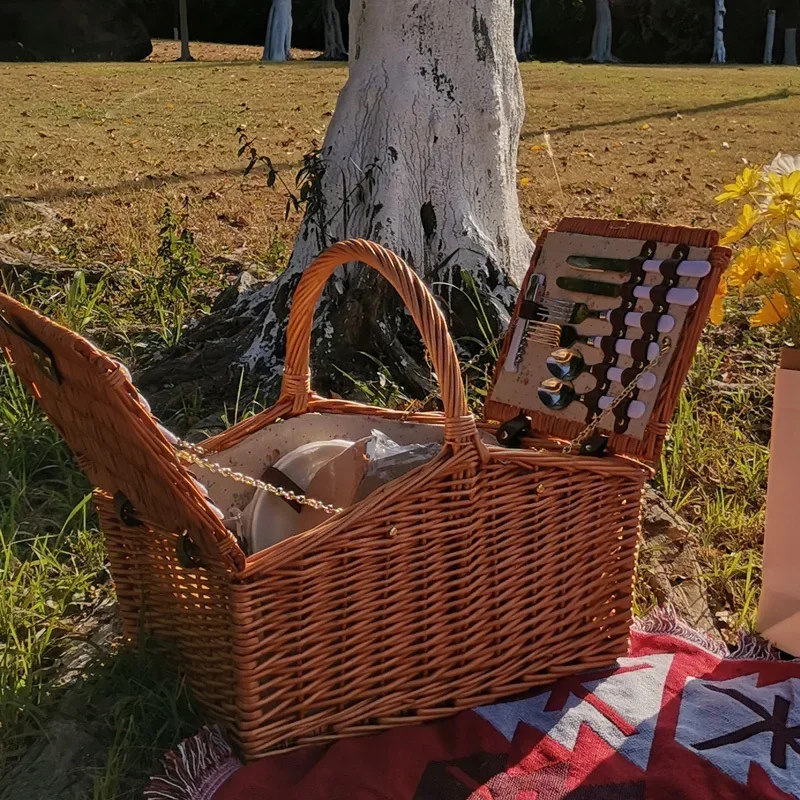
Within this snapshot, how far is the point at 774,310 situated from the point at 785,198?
0.21m

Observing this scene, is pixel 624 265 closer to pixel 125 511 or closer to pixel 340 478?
pixel 340 478

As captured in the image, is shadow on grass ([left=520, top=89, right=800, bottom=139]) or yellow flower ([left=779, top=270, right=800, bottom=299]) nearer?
yellow flower ([left=779, top=270, right=800, bottom=299])

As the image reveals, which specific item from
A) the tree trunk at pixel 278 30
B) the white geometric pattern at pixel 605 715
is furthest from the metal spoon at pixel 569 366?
the tree trunk at pixel 278 30

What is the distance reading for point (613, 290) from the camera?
182 centimetres

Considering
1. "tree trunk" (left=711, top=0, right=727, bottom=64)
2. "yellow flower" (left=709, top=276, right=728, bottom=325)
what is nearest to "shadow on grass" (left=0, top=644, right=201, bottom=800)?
"yellow flower" (left=709, top=276, right=728, bottom=325)

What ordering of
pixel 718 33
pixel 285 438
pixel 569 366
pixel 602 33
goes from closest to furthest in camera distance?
pixel 569 366
pixel 285 438
pixel 718 33
pixel 602 33

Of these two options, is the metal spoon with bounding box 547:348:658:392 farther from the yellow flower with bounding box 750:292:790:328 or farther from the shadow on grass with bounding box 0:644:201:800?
the shadow on grass with bounding box 0:644:201:800

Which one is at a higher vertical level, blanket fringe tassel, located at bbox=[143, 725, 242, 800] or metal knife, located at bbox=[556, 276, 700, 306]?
metal knife, located at bbox=[556, 276, 700, 306]

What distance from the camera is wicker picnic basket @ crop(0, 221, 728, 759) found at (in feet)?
4.75

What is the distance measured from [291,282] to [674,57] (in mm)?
21735

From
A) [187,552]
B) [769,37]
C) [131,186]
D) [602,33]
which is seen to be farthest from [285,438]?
[769,37]

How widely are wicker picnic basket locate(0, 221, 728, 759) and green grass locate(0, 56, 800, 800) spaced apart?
0.76 ft

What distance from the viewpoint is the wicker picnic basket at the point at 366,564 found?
57.0 inches

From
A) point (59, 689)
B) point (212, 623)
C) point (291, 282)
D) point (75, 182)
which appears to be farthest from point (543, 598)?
point (75, 182)
